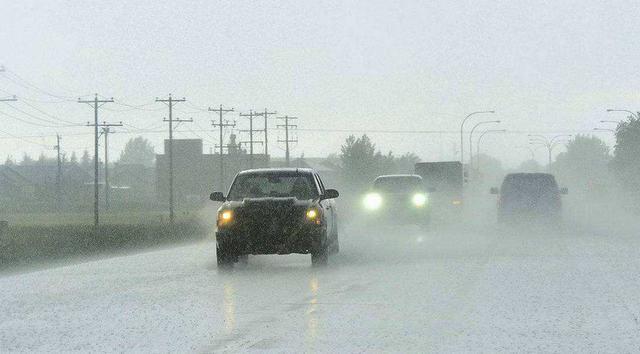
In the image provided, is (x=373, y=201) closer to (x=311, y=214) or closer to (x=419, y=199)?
(x=419, y=199)

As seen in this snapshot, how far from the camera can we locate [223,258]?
21297 mm

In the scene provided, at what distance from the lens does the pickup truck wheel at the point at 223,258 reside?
21.2 meters

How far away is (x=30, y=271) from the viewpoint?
21.6 meters

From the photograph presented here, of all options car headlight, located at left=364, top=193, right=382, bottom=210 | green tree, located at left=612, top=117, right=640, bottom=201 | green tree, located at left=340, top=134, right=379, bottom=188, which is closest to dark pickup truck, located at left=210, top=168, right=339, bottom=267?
car headlight, located at left=364, top=193, right=382, bottom=210

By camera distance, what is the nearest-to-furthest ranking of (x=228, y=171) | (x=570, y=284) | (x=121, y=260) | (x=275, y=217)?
1. (x=570, y=284)
2. (x=275, y=217)
3. (x=121, y=260)
4. (x=228, y=171)

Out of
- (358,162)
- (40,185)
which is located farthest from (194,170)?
(358,162)

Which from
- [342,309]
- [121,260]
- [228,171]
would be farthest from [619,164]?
[342,309]

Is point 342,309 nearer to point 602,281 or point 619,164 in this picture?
point 602,281

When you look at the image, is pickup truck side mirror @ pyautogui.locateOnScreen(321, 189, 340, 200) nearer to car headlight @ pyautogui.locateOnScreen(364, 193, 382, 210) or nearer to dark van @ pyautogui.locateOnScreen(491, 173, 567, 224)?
car headlight @ pyautogui.locateOnScreen(364, 193, 382, 210)

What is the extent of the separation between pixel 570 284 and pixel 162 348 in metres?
8.31

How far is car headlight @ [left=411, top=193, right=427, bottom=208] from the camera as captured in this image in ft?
119

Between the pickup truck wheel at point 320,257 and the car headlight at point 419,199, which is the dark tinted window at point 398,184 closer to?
the car headlight at point 419,199

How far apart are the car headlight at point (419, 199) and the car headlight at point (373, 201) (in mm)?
1036

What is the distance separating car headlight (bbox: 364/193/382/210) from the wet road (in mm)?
11207
